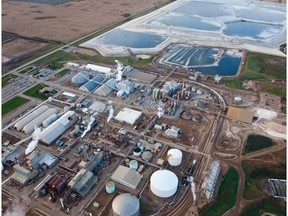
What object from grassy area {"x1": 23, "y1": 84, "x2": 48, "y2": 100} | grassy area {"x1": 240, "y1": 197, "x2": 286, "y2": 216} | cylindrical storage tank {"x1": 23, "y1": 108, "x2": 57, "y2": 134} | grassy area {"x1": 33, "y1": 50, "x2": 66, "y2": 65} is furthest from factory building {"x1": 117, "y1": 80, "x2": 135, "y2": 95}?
grassy area {"x1": 240, "y1": 197, "x2": 286, "y2": 216}

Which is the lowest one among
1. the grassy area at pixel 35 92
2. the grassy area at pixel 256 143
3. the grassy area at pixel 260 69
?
the grassy area at pixel 35 92

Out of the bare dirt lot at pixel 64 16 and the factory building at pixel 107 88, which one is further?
the bare dirt lot at pixel 64 16

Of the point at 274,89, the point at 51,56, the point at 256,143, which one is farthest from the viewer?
the point at 51,56

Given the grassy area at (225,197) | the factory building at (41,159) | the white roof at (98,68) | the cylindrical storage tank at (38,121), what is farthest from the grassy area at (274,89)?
the factory building at (41,159)

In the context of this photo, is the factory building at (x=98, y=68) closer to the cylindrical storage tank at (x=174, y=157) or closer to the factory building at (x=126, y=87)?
the factory building at (x=126, y=87)

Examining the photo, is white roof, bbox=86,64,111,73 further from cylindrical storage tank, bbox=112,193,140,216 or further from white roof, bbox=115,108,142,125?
cylindrical storage tank, bbox=112,193,140,216

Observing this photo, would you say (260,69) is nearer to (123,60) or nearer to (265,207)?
(123,60)

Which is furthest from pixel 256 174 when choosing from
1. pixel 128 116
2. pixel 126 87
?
pixel 126 87
